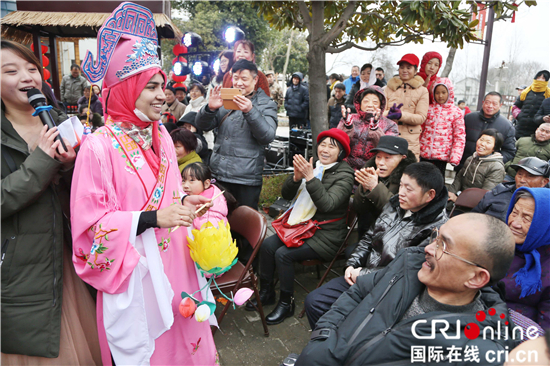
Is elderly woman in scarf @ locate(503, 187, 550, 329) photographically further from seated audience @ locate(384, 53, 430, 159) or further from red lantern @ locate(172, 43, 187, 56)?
red lantern @ locate(172, 43, 187, 56)

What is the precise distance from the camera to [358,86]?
696 cm

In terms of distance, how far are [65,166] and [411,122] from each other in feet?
11.8

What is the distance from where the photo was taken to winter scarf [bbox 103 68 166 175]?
1.67 meters

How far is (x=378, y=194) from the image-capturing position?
269 centimetres

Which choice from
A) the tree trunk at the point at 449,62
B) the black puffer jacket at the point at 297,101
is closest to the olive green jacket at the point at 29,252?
the black puffer jacket at the point at 297,101

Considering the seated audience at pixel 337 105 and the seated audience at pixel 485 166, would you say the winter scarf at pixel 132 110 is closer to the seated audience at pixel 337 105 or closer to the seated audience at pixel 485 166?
the seated audience at pixel 485 166

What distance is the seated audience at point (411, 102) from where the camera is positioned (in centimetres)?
409

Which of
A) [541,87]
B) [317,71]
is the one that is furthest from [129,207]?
[541,87]

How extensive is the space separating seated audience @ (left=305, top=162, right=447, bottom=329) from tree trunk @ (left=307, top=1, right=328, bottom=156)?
8.78 ft

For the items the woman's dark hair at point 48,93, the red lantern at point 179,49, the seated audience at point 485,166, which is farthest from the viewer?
the red lantern at point 179,49

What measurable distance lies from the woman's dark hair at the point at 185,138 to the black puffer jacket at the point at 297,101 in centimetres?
602

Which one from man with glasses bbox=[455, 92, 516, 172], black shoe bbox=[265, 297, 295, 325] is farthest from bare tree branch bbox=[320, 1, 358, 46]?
black shoe bbox=[265, 297, 295, 325]

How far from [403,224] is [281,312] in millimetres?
1257

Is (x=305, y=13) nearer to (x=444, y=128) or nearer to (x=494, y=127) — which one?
(x=444, y=128)
